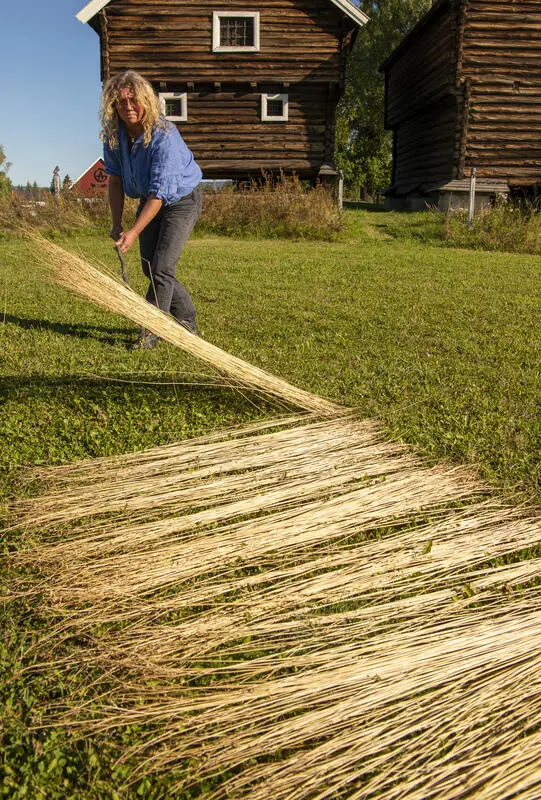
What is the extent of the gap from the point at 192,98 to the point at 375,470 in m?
16.3

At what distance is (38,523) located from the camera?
2.46m

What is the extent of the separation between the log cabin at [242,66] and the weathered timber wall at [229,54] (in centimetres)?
2

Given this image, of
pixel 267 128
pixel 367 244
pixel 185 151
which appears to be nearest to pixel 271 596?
pixel 185 151

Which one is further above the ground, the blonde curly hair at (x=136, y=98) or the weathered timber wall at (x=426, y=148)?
the weathered timber wall at (x=426, y=148)

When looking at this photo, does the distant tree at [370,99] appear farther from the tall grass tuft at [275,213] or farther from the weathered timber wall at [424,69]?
the tall grass tuft at [275,213]

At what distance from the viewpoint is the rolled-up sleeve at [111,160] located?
4531 mm

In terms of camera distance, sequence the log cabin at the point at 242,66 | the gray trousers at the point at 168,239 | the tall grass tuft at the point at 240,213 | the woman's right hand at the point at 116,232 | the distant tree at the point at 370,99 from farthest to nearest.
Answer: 1. the distant tree at the point at 370,99
2. the log cabin at the point at 242,66
3. the tall grass tuft at the point at 240,213
4. the gray trousers at the point at 168,239
5. the woman's right hand at the point at 116,232

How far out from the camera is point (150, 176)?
4328mm

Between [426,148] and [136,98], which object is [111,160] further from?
[426,148]

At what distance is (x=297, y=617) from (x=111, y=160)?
3674 mm

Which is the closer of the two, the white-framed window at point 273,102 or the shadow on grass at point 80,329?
the shadow on grass at point 80,329

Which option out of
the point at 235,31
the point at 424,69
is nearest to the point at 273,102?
the point at 235,31

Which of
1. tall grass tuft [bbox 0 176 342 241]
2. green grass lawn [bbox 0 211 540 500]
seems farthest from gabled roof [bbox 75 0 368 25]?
green grass lawn [bbox 0 211 540 500]

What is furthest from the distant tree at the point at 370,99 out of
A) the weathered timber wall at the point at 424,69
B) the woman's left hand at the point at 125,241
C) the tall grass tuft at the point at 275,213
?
the woman's left hand at the point at 125,241
